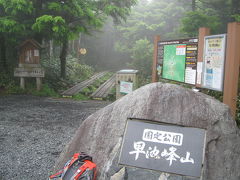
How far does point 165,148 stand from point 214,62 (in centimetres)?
246

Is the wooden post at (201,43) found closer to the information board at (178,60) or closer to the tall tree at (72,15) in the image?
the information board at (178,60)

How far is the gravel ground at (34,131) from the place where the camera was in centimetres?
443

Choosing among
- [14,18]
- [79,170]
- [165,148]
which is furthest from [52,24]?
[165,148]

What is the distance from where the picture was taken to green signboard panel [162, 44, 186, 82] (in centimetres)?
615

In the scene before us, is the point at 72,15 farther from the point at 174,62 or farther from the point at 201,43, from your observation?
the point at 201,43

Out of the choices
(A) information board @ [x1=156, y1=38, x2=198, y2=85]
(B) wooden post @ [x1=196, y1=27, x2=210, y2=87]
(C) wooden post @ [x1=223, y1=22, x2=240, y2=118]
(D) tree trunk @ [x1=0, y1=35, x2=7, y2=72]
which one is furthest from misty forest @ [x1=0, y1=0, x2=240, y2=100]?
(C) wooden post @ [x1=223, y1=22, x2=240, y2=118]

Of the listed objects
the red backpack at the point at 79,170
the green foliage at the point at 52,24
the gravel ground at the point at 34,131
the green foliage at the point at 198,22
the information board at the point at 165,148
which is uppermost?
the green foliage at the point at 198,22

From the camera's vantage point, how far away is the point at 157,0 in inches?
1074

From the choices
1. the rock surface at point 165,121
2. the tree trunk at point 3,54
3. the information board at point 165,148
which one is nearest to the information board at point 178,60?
the rock surface at point 165,121

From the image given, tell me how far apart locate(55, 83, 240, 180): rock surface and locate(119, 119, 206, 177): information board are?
8cm

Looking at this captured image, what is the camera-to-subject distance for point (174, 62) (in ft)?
21.4

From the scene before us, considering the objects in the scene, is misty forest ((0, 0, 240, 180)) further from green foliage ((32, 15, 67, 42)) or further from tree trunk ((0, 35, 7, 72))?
tree trunk ((0, 35, 7, 72))

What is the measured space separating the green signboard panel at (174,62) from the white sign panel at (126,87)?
2.04 m

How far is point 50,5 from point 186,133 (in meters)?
8.99
